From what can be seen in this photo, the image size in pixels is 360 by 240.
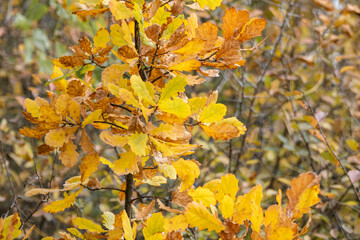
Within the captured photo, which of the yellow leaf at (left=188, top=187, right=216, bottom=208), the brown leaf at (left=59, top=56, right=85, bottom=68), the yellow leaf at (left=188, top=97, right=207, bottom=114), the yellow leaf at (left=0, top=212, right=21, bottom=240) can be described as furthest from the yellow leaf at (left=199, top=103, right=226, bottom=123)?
the yellow leaf at (left=0, top=212, right=21, bottom=240)

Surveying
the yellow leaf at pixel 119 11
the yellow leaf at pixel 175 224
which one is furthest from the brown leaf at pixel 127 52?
the yellow leaf at pixel 175 224

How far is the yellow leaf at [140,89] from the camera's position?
46 centimetres

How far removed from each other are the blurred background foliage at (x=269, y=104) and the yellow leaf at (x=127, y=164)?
703 mm

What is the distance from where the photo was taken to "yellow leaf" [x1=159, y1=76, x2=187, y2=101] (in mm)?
478

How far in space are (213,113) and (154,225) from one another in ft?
0.60

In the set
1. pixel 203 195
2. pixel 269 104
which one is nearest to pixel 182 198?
pixel 203 195

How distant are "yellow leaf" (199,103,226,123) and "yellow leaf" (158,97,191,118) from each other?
70mm

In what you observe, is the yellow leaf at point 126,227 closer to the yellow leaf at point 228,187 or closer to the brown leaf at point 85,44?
the yellow leaf at point 228,187

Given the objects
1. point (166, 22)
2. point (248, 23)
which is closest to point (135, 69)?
point (166, 22)

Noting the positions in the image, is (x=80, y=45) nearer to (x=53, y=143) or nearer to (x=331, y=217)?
(x=53, y=143)

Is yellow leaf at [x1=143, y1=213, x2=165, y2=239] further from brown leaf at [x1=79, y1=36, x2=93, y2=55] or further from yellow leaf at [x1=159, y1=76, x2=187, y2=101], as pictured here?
brown leaf at [x1=79, y1=36, x2=93, y2=55]

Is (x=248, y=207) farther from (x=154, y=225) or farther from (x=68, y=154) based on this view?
(x=68, y=154)

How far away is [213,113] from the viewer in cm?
54

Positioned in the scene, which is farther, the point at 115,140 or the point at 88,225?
the point at 88,225
